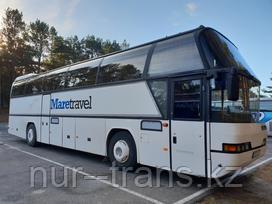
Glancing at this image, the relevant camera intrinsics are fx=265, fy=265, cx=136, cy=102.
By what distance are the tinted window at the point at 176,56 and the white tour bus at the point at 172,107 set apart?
0.07 feet

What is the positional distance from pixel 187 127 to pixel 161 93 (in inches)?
42.0

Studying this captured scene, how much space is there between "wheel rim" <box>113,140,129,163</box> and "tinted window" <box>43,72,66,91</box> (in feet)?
12.6

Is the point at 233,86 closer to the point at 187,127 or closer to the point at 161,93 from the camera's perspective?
the point at 187,127

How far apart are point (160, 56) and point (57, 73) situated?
5.35m

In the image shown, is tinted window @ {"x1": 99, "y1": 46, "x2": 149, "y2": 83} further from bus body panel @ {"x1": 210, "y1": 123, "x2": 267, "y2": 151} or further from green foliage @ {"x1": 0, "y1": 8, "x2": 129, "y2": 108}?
green foliage @ {"x1": 0, "y1": 8, "x2": 129, "y2": 108}

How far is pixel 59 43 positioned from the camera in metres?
39.1

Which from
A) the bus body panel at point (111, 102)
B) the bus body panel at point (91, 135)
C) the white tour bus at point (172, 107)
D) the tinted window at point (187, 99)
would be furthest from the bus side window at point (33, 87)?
the tinted window at point (187, 99)

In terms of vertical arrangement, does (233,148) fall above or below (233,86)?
below

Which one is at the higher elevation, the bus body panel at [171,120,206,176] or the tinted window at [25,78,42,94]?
the tinted window at [25,78,42,94]

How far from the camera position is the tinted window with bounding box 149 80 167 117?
5984mm

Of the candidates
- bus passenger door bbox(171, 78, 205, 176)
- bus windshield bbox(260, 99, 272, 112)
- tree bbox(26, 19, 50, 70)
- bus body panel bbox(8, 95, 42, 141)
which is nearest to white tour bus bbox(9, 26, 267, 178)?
bus passenger door bbox(171, 78, 205, 176)

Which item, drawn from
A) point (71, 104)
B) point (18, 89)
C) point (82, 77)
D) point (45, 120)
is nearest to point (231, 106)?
point (82, 77)

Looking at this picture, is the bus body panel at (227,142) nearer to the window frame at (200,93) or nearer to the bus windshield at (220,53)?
the window frame at (200,93)

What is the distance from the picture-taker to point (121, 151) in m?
6.97
